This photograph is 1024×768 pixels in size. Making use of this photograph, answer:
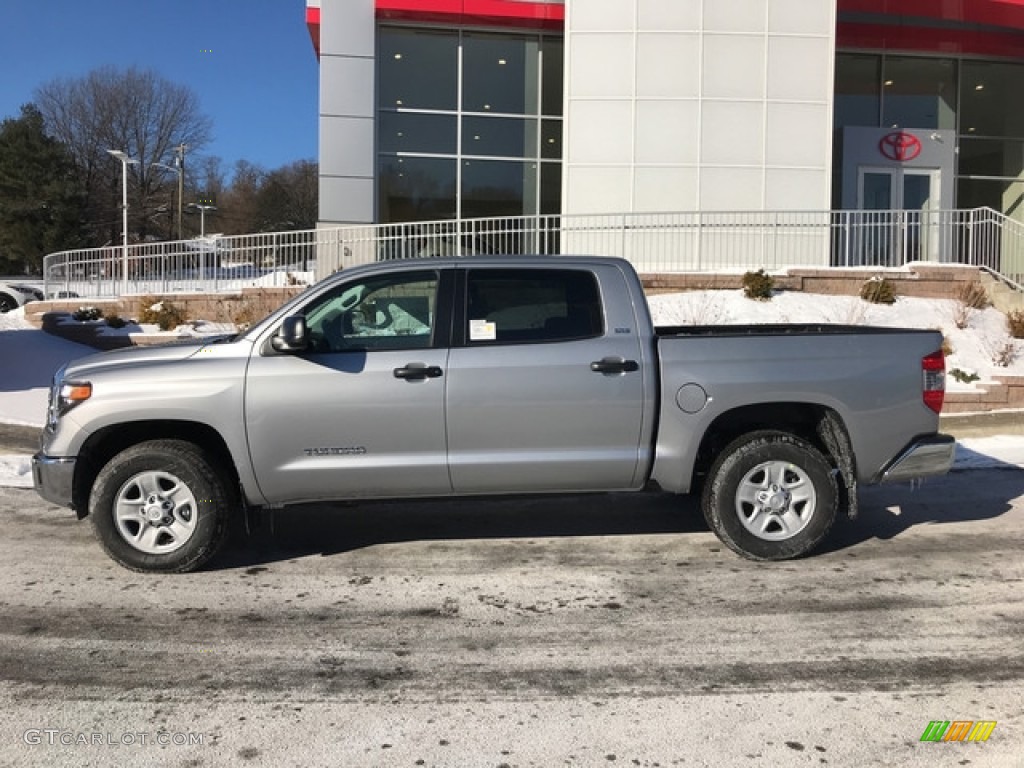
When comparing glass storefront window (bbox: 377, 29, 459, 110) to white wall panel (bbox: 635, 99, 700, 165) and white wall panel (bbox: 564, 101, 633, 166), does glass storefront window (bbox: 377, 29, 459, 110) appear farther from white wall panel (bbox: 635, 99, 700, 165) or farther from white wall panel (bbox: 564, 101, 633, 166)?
white wall panel (bbox: 635, 99, 700, 165)

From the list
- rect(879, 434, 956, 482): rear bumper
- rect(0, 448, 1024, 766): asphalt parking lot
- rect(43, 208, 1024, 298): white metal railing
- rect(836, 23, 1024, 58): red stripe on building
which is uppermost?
rect(836, 23, 1024, 58): red stripe on building

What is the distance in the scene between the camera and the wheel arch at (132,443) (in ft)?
16.9

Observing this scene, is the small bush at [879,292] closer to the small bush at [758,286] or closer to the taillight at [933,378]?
the small bush at [758,286]

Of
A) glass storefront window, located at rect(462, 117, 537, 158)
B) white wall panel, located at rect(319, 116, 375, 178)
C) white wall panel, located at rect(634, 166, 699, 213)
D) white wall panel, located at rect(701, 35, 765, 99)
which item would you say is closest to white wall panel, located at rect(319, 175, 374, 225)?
white wall panel, located at rect(319, 116, 375, 178)

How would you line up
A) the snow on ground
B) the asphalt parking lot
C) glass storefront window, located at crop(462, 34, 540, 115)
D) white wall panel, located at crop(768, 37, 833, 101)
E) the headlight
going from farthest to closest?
glass storefront window, located at crop(462, 34, 540, 115), white wall panel, located at crop(768, 37, 833, 101), the snow on ground, the headlight, the asphalt parking lot

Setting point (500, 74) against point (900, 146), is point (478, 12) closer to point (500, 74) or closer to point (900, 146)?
point (500, 74)

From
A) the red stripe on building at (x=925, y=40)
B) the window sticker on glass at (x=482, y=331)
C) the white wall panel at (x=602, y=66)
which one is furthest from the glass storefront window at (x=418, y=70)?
the window sticker on glass at (x=482, y=331)

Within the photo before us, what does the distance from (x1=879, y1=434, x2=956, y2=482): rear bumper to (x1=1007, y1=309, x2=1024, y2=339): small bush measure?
30.0ft

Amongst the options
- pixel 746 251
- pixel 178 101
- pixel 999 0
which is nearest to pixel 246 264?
pixel 746 251

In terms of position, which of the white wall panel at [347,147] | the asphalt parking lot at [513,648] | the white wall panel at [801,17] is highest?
the white wall panel at [801,17]

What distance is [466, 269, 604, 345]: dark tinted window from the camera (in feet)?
17.4

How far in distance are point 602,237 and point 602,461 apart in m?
13.6

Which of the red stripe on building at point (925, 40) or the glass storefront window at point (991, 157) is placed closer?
the red stripe on building at point (925, 40)

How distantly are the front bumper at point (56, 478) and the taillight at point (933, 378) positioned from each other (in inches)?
207
